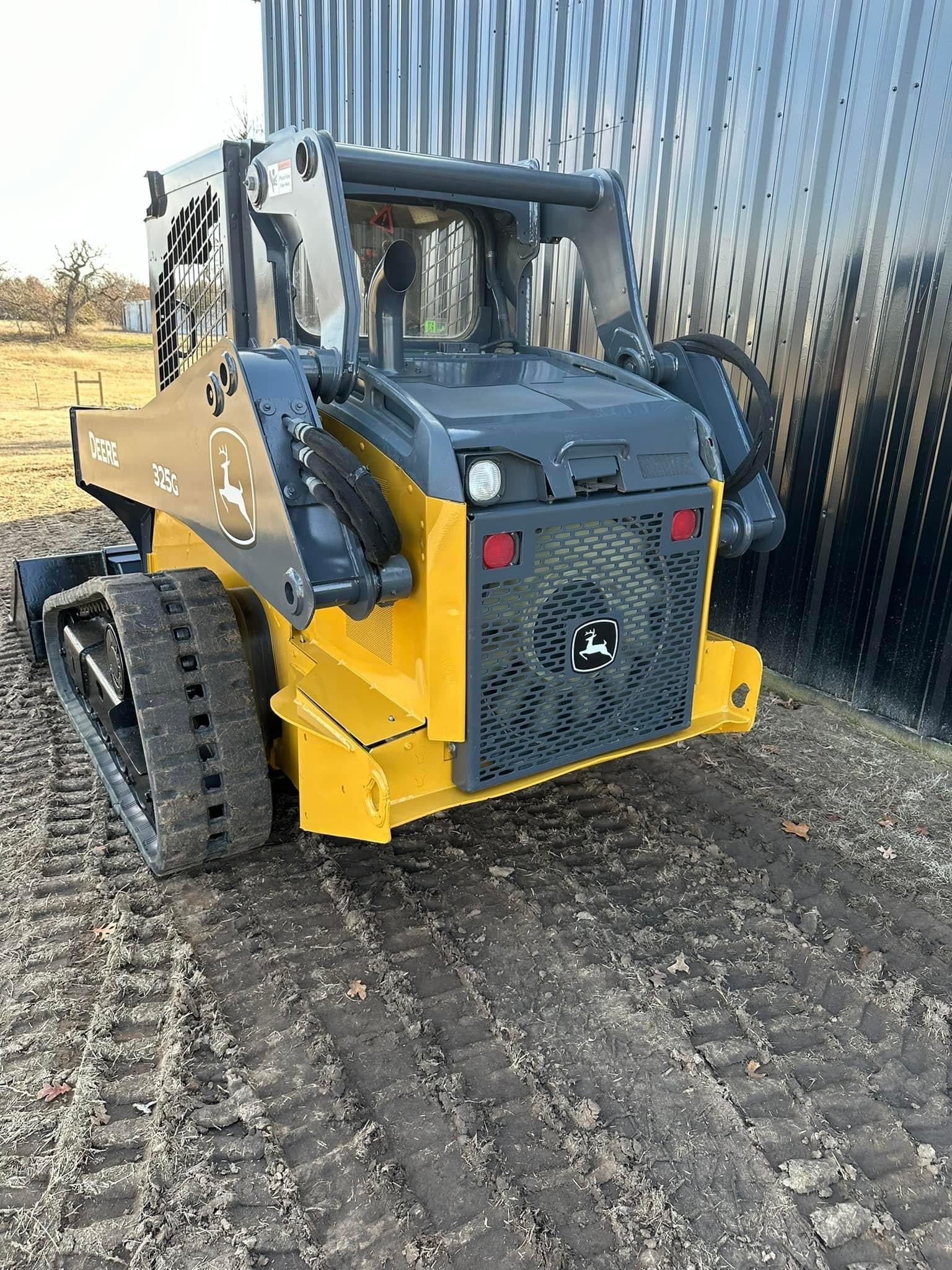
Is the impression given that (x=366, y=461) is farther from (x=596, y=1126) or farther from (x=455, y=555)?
(x=596, y=1126)

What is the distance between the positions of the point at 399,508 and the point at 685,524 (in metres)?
0.92

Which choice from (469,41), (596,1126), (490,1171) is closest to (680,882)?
(596,1126)

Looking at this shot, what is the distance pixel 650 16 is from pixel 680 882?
16.0 feet

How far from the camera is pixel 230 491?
102 inches

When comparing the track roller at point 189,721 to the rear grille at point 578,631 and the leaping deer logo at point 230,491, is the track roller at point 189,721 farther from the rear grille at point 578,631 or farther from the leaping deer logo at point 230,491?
the rear grille at point 578,631

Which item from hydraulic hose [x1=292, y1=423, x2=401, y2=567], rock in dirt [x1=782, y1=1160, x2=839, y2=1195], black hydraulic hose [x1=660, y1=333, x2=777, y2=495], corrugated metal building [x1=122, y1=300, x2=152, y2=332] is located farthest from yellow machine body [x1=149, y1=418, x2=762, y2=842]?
corrugated metal building [x1=122, y1=300, x2=152, y2=332]

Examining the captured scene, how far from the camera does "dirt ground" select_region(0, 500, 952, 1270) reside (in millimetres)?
1909

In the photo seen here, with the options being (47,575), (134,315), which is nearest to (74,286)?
(134,315)

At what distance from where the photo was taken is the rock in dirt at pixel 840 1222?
1.90m

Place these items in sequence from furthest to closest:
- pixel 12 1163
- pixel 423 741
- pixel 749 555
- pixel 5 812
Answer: pixel 749 555 → pixel 5 812 → pixel 423 741 → pixel 12 1163

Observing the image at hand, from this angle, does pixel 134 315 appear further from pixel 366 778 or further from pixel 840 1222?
pixel 840 1222

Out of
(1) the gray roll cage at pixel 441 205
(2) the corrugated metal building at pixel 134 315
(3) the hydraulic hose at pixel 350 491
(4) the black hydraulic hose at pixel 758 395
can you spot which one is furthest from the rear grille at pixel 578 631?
(2) the corrugated metal building at pixel 134 315

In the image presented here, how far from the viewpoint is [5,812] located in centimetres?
340

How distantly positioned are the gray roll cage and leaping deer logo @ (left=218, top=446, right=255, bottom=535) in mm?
334
